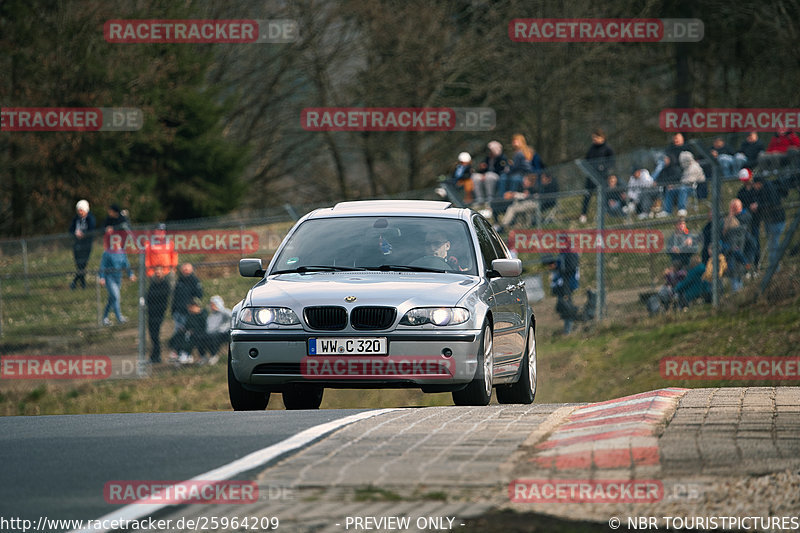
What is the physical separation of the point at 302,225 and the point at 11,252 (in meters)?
12.3

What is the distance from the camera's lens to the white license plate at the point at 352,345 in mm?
10109

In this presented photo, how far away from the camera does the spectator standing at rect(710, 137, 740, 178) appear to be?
792 inches

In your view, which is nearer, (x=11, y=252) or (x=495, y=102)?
(x=11, y=252)

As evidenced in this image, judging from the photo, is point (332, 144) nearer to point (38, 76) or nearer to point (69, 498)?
point (38, 76)

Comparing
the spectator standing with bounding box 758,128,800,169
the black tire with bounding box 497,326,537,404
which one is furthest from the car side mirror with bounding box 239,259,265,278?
the spectator standing with bounding box 758,128,800,169

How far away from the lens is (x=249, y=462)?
7.14 meters

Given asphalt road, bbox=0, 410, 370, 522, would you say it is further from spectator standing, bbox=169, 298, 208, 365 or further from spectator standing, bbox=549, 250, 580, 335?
spectator standing, bbox=549, 250, 580, 335

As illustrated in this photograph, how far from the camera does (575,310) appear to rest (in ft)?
68.2

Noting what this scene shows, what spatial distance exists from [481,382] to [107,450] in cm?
343

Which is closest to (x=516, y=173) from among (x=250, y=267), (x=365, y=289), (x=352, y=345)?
(x=250, y=267)

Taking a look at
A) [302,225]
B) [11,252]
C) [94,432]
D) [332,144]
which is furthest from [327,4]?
[94,432]

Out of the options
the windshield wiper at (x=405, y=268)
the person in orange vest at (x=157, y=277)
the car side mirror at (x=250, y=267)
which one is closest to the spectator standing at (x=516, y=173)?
the person in orange vest at (x=157, y=277)

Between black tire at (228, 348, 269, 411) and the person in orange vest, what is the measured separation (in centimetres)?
1044

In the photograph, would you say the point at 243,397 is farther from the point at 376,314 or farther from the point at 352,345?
the point at 376,314
